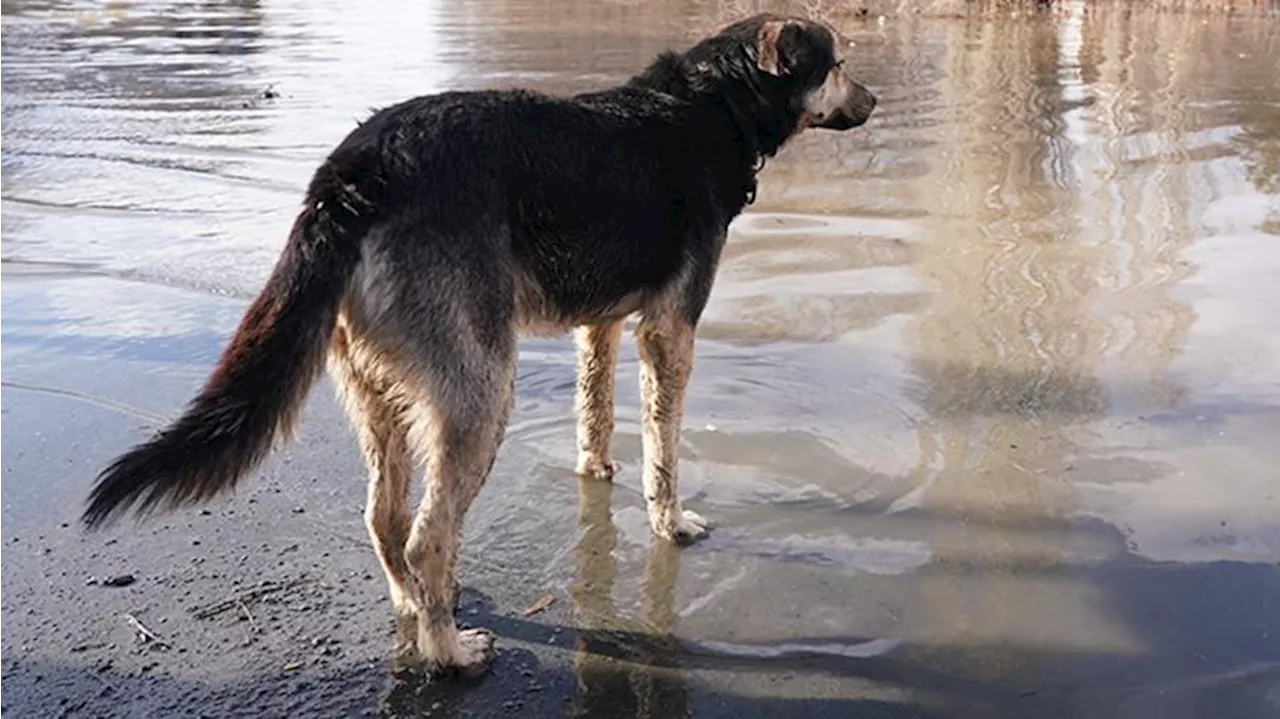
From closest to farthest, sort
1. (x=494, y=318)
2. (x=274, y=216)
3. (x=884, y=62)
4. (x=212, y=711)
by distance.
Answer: (x=212, y=711)
(x=494, y=318)
(x=274, y=216)
(x=884, y=62)

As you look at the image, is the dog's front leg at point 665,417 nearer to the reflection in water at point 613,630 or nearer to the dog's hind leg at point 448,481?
the reflection in water at point 613,630

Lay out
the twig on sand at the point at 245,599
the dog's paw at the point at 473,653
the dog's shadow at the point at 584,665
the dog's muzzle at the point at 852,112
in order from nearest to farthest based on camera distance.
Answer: the dog's shadow at the point at 584,665 < the dog's paw at the point at 473,653 < the twig on sand at the point at 245,599 < the dog's muzzle at the point at 852,112

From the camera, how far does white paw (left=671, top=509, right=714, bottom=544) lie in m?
4.70

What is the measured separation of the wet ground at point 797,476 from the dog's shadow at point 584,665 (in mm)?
13

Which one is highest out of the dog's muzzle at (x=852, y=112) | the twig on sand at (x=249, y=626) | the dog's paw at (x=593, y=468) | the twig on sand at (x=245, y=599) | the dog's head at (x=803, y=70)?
the dog's head at (x=803, y=70)

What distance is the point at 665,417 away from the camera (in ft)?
15.7

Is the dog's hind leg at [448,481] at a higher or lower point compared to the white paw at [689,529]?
higher

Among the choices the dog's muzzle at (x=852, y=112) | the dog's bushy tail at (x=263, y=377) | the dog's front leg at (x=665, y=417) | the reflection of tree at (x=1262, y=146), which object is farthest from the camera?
the reflection of tree at (x=1262, y=146)

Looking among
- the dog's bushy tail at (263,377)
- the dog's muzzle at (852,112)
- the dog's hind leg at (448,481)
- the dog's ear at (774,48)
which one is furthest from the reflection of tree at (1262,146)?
the dog's bushy tail at (263,377)

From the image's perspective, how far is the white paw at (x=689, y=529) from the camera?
470cm

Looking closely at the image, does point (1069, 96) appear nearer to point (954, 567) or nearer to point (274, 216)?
point (274, 216)

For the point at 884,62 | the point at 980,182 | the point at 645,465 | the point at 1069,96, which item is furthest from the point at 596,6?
the point at 645,465

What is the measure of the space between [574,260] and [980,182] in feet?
23.1

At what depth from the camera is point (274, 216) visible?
29.9 ft
